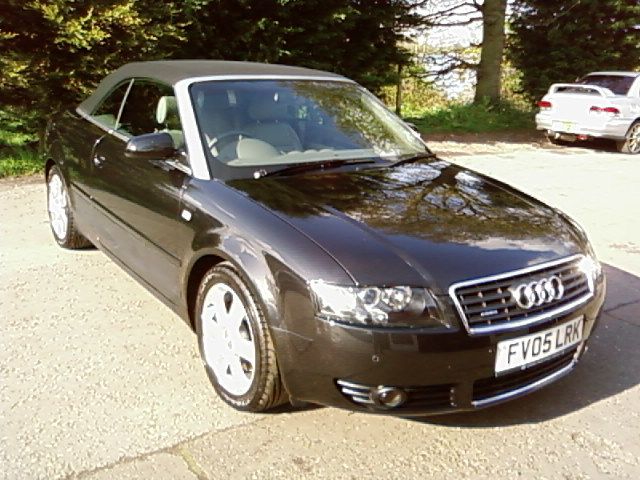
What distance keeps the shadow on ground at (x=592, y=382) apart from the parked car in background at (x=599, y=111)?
7933mm

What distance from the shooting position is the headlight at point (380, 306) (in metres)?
2.20

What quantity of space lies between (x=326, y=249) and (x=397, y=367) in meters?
0.52

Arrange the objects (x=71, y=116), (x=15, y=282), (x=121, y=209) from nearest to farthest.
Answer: (x=121, y=209) → (x=15, y=282) → (x=71, y=116)

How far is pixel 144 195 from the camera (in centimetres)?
325

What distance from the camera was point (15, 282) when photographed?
399cm

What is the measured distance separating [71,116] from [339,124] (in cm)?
218

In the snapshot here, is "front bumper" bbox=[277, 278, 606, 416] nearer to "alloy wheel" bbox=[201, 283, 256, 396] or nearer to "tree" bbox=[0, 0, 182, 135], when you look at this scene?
"alloy wheel" bbox=[201, 283, 256, 396]

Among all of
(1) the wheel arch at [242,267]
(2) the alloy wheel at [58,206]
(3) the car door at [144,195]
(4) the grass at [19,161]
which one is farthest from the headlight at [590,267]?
(4) the grass at [19,161]

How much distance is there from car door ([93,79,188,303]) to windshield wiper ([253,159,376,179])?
1.28 feet

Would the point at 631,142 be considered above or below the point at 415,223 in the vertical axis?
below

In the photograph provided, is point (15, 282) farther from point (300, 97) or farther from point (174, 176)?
point (300, 97)

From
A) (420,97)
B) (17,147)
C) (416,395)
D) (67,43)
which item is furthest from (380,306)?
(420,97)

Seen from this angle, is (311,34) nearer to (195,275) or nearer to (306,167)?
(306,167)

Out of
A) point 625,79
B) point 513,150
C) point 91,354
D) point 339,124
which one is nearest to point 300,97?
point 339,124
